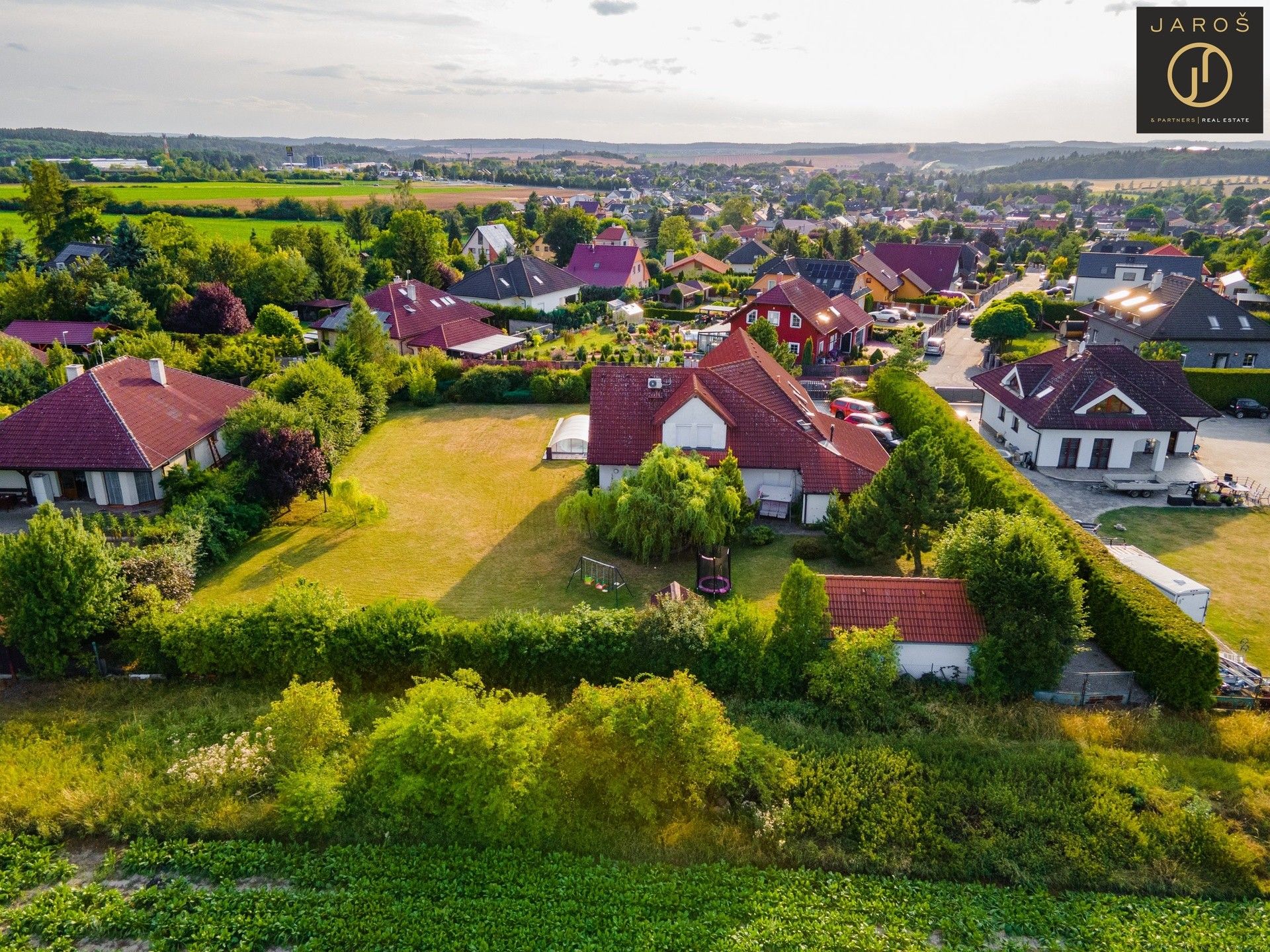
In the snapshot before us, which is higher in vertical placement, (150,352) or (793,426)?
(150,352)

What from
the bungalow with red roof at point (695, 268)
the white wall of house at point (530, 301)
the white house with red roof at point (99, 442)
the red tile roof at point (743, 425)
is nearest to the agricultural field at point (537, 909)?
the red tile roof at point (743, 425)

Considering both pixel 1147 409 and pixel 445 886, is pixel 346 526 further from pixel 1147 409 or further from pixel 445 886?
pixel 1147 409

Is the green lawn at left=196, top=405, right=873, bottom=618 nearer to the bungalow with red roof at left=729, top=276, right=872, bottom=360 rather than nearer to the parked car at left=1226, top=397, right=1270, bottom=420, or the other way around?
the bungalow with red roof at left=729, top=276, right=872, bottom=360

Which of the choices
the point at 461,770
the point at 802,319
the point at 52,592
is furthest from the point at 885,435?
the point at 52,592

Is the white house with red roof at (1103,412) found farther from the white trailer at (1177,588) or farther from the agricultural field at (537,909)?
the agricultural field at (537,909)

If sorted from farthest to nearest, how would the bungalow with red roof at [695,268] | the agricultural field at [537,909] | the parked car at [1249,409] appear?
the bungalow with red roof at [695,268]
the parked car at [1249,409]
the agricultural field at [537,909]

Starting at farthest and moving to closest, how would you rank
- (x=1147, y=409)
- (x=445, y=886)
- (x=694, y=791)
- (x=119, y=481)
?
(x=1147, y=409) < (x=119, y=481) < (x=694, y=791) < (x=445, y=886)

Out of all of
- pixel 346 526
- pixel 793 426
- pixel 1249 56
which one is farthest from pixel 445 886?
pixel 1249 56
